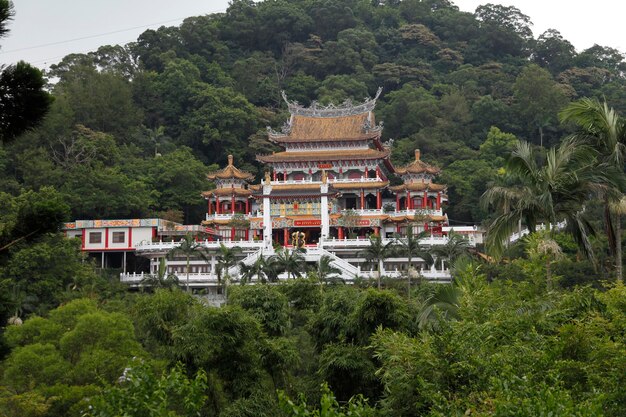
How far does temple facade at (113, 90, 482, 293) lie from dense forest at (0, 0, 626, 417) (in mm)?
4785

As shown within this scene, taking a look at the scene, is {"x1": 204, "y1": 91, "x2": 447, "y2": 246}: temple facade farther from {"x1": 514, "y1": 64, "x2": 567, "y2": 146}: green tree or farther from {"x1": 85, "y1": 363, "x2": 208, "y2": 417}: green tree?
{"x1": 85, "y1": 363, "x2": 208, "y2": 417}: green tree

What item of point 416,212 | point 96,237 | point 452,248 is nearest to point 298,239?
point 416,212

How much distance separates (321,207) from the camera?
201ft

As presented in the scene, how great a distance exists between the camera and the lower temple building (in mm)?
56125

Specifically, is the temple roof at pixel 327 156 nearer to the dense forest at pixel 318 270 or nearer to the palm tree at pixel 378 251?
the dense forest at pixel 318 270

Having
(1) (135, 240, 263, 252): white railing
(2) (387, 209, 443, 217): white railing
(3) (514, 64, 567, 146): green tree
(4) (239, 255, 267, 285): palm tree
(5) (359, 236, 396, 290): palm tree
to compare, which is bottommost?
(4) (239, 255, 267, 285): palm tree

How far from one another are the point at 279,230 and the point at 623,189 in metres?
47.8

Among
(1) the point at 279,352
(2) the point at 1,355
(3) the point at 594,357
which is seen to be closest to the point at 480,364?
(3) the point at 594,357

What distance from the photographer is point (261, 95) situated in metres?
93.5

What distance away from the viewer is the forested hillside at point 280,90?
226ft

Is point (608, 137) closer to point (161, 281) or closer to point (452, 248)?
Result: point (161, 281)

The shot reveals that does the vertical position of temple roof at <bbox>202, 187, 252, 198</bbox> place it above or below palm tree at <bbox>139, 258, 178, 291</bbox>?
above

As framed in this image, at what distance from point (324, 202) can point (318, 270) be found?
15.2m

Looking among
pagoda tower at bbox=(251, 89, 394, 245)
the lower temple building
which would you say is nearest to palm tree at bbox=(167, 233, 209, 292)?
the lower temple building
